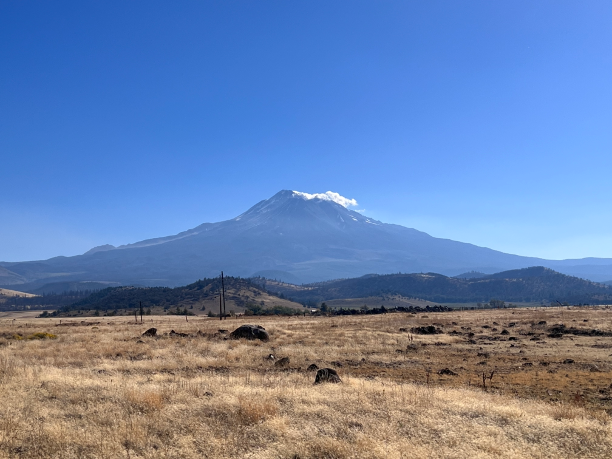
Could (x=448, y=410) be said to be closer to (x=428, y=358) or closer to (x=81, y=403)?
(x=81, y=403)

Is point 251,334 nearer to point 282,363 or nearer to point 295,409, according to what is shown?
point 282,363

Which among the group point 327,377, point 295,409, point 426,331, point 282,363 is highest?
point 295,409

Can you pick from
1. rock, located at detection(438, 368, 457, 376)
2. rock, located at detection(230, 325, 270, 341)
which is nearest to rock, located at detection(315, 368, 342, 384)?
rock, located at detection(438, 368, 457, 376)

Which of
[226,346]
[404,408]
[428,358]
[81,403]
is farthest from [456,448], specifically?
[226,346]

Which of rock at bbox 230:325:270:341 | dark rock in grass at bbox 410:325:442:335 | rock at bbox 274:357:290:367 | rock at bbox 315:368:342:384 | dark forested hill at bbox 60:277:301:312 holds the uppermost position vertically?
rock at bbox 315:368:342:384

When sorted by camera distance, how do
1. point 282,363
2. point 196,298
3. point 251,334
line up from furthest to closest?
point 196,298, point 251,334, point 282,363

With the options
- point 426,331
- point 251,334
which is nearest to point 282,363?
point 251,334

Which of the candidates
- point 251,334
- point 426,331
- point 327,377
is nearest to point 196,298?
point 251,334

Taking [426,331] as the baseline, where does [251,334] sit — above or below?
above

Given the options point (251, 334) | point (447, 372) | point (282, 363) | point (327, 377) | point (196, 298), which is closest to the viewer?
point (327, 377)

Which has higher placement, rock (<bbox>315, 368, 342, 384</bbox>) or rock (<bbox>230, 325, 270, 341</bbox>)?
rock (<bbox>315, 368, 342, 384</bbox>)

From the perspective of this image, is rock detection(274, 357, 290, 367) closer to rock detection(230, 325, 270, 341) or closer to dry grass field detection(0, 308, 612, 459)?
dry grass field detection(0, 308, 612, 459)

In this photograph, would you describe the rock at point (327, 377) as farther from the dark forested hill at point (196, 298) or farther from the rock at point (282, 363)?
the dark forested hill at point (196, 298)

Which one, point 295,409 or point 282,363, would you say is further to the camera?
point 282,363
